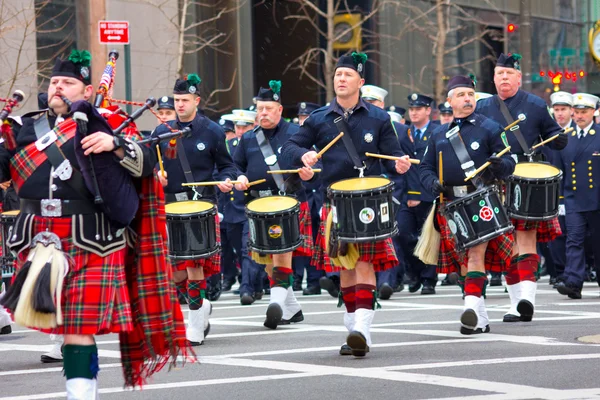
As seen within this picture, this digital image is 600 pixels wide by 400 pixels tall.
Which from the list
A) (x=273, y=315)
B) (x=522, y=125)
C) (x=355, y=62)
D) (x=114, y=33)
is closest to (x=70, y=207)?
(x=355, y=62)

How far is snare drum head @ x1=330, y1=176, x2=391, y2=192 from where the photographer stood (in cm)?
910

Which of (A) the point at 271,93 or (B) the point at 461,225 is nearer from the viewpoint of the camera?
(B) the point at 461,225

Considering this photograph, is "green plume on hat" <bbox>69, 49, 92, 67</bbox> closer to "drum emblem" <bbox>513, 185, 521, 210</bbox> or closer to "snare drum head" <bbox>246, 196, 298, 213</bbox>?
"snare drum head" <bbox>246, 196, 298, 213</bbox>

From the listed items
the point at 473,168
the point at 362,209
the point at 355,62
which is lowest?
the point at 362,209

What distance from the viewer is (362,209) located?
29.8ft

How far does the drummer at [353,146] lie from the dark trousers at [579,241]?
4543 millimetres

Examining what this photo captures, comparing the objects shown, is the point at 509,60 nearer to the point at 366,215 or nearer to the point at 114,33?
the point at 366,215

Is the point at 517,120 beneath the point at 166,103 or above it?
beneath

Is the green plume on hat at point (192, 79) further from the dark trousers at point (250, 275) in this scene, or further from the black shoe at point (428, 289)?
the black shoe at point (428, 289)

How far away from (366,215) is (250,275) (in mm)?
5409

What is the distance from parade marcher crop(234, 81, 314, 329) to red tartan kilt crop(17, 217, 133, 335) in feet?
15.6

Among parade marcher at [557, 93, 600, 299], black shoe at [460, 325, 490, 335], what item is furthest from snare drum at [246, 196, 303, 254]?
parade marcher at [557, 93, 600, 299]

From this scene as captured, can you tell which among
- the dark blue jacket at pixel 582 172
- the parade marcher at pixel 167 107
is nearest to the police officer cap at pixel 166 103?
the parade marcher at pixel 167 107

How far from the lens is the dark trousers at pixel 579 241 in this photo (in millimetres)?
13367
